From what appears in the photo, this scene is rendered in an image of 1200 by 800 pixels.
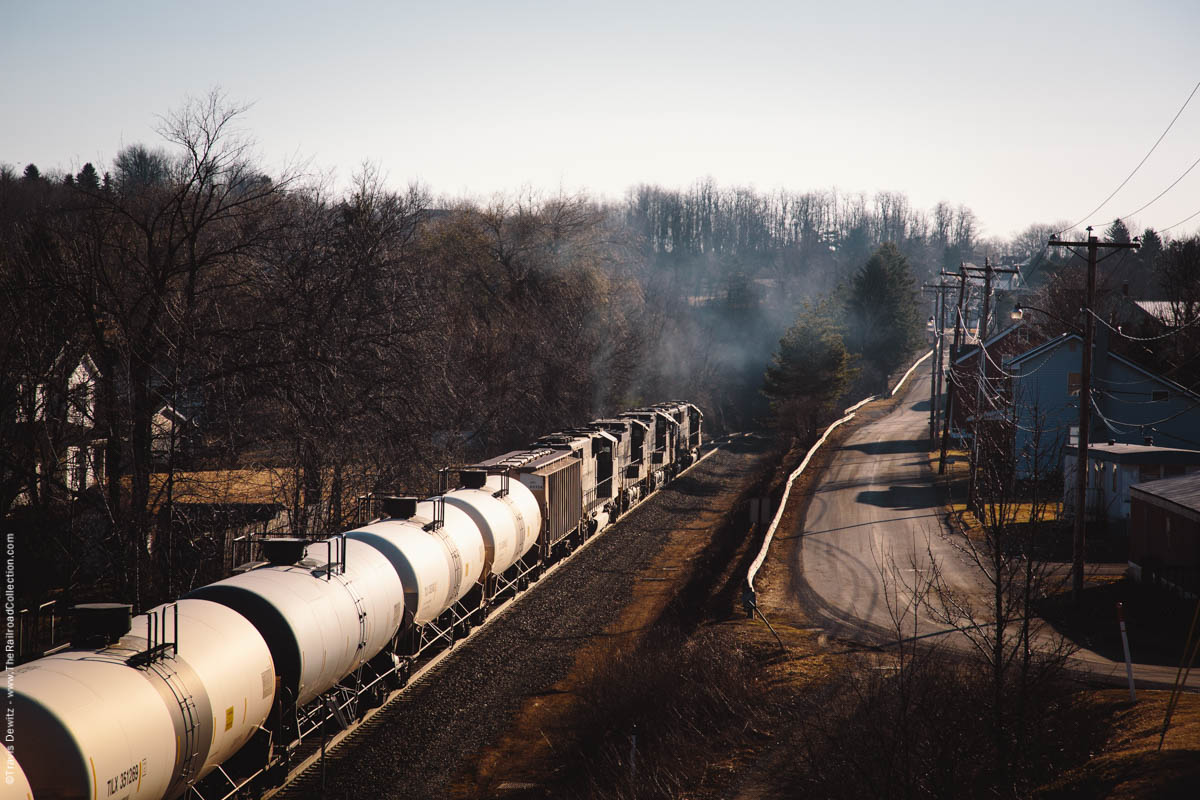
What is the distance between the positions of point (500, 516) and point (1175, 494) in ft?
58.5

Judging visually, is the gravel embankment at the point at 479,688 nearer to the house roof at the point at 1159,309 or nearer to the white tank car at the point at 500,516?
the white tank car at the point at 500,516

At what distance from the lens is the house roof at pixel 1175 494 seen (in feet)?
72.1

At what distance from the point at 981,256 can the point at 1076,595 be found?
191 m

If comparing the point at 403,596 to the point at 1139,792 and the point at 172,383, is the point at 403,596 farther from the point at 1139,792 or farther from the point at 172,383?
the point at 1139,792

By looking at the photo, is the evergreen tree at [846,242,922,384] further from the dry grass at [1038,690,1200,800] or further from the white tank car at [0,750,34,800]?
the white tank car at [0,750,34,800]

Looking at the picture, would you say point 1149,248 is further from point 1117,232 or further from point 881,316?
point 881,316

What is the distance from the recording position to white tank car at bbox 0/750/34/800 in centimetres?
755

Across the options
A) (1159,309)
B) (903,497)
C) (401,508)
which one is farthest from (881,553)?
(1159,309)

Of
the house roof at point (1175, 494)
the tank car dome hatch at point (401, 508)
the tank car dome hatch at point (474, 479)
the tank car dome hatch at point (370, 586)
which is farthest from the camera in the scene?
the tank car dome hatch at point (474, 479)

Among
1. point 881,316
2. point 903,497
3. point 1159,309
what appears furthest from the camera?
point 881,316

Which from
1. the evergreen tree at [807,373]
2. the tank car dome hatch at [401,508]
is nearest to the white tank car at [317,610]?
the tank car dome hatch at [401,508]

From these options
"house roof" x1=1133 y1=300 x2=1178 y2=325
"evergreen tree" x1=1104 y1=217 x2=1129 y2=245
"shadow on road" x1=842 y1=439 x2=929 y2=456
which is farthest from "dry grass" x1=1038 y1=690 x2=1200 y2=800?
"evergreen tree" x1=1104 y1=217 x2=1129 y2=245

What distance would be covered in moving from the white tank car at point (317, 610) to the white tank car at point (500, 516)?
4.83 metres

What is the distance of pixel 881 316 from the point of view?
3664 inches
